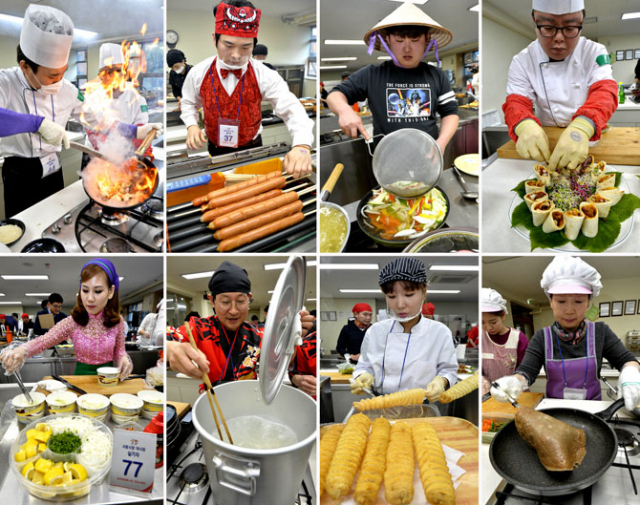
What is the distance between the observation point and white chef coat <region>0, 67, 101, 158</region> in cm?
166

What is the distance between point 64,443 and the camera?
1526 millimetres

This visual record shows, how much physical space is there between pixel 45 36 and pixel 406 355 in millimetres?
1663

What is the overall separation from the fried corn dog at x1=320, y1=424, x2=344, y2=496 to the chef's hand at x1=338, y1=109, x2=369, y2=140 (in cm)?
99

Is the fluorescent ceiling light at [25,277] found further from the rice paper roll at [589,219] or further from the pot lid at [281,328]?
the rice paper roll at [589,219]

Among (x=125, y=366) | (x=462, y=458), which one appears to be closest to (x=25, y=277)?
(x=125, y=366)

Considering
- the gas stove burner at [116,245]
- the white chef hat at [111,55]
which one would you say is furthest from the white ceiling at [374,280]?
the white chef hat at [111,55]

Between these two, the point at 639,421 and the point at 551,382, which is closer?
the point at 639,421

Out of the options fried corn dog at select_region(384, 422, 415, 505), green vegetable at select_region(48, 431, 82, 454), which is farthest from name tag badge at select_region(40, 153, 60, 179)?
fried corn dog at select_region(384, 422, 415, 505)

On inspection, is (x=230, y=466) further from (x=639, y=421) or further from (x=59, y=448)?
(x=639, y=421)

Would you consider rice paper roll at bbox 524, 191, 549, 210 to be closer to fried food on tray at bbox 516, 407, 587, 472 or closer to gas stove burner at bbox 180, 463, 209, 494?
fried food on tray at bbox 516, 407, 587, 472

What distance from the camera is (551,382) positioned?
171 centimetres

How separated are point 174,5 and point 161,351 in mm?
1222

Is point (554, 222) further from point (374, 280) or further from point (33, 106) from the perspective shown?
point (33, 106)

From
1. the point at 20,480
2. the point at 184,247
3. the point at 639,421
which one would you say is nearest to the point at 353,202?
the point at 184,247
